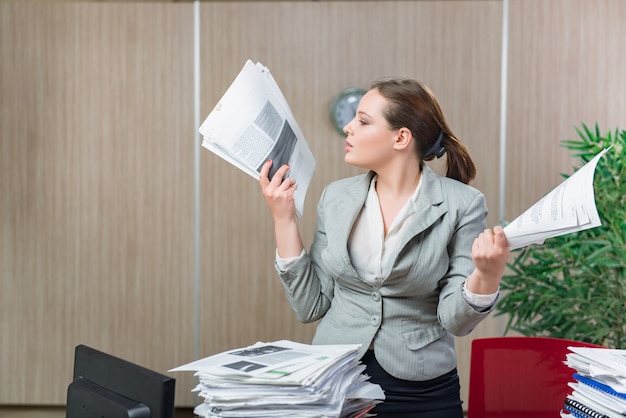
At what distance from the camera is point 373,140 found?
1778mm

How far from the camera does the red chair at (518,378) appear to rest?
73.5 inches

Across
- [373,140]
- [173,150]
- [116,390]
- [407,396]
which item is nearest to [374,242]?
[373,140]

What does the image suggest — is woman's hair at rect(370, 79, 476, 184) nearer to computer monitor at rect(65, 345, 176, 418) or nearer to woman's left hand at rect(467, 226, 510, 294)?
woman's left hand at rect(467, 226, 510, 294)

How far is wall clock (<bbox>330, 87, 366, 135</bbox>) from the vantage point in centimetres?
404

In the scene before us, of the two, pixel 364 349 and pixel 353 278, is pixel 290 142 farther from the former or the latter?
pixel 364 349

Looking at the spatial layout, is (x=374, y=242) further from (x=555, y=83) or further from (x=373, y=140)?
→ (x=555, y=83)

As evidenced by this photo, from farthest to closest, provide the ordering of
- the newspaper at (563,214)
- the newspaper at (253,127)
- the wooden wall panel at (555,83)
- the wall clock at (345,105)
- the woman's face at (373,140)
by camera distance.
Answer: the wall clock at (345,105), the wooden wall panel at (555,83), the woman's face at (373,140), the newspaper at (253,127), the newspaper at (563,214)

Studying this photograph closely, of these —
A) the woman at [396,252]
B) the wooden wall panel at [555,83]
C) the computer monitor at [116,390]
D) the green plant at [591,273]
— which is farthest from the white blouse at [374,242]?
the wooden wall panel at [555,83]

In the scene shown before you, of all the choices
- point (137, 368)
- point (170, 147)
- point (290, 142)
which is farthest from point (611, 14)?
point (137, 368)

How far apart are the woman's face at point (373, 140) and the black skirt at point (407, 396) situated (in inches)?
18.0

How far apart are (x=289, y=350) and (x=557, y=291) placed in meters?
2.04

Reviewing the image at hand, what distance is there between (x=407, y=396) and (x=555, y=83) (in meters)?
2.75

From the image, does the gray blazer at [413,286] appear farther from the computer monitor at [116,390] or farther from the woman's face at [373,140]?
the computer monitor at [116,390]

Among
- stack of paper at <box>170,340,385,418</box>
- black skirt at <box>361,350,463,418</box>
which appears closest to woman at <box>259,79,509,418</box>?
black skirt at <box>361,350,463,418</box>
